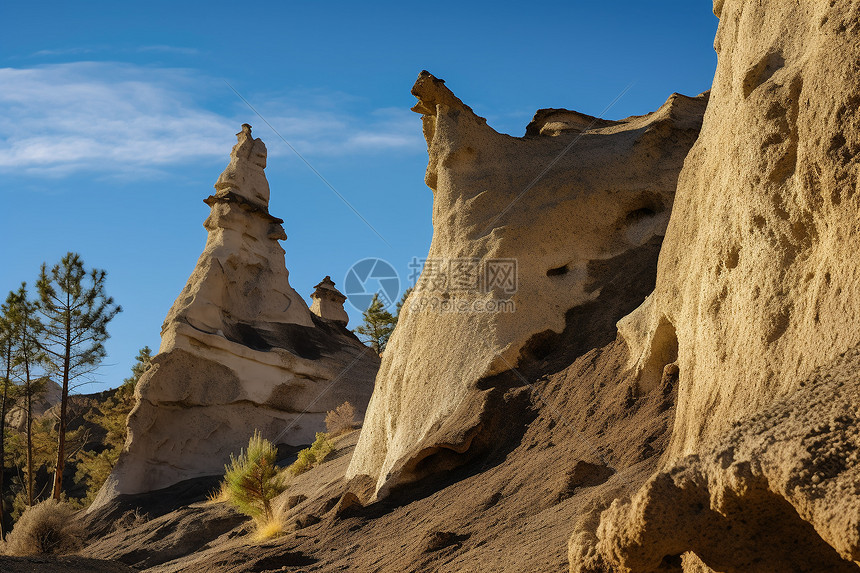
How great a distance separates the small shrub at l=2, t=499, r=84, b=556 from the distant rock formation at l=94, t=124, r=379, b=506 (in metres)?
7.70

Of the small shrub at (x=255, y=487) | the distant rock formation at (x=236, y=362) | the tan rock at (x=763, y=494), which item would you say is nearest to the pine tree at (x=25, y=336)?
the distant rock formation at (x=236, y=362)

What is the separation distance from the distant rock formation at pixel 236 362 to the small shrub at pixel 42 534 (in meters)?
7.70

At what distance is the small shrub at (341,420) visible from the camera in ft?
63.8

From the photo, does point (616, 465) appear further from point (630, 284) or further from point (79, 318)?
point (79, 318)

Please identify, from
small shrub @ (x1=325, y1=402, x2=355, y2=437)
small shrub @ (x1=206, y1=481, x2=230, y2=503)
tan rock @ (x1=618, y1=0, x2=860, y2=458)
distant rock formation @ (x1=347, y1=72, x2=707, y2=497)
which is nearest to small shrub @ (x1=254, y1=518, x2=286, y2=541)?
distant rock formation @ (x1=347, y1=72, x2=707, y2=497)

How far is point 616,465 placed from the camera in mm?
7074

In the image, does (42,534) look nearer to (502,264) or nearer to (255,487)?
(255,487)

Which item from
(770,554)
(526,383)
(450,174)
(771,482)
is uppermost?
(450,174)

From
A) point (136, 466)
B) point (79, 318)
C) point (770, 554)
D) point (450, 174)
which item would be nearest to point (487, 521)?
point (770, 554)

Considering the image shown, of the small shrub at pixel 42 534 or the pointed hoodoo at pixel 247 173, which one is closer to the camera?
the small shrub at pixel 42 534

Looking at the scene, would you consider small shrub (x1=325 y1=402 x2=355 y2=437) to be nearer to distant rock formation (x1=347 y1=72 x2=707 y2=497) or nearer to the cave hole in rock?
distant rock formation (x1=347 y1=72 x2=707 y2=497)

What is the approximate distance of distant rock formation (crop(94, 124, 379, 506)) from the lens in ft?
66.6

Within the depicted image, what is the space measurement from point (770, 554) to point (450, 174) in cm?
974

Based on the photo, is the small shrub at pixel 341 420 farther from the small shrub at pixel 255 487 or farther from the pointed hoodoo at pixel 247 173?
the pointed hoodoo at pixel 247 173
